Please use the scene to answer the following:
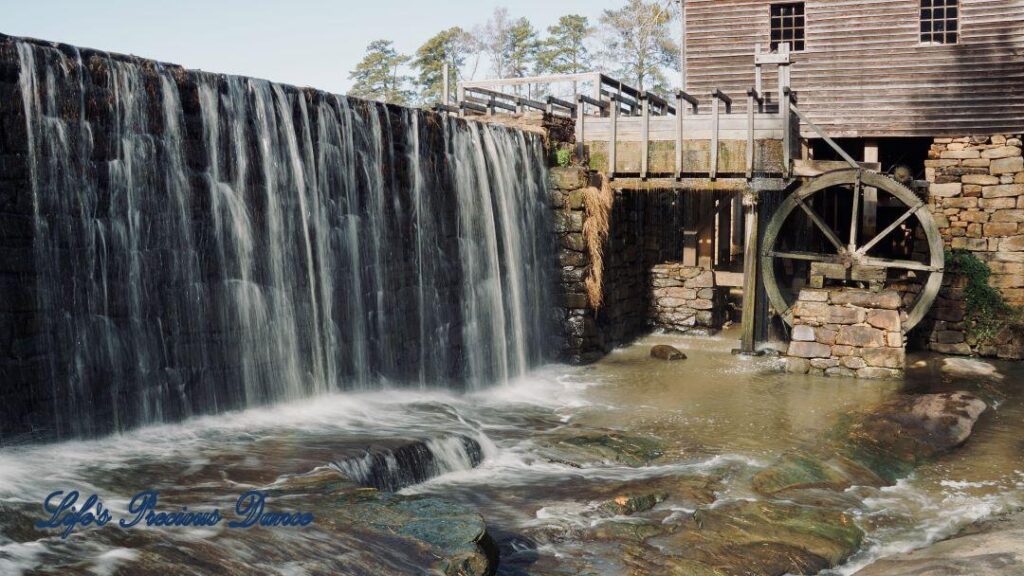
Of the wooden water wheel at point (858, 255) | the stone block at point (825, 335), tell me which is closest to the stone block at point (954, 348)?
the wooden water wheel at point (858, 255)

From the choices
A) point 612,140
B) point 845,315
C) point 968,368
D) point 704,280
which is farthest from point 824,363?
point 612,140

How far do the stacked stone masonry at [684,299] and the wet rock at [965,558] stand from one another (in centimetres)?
955

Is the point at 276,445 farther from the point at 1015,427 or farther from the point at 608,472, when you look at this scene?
the point at 1015,427

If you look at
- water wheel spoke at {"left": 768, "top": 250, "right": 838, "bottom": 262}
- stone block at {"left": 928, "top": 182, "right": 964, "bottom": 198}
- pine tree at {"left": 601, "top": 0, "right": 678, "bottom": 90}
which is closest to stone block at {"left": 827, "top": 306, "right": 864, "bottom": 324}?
water wheel spoke at {"left": 768, "top": 250, "right": 838, "bottom": 262}

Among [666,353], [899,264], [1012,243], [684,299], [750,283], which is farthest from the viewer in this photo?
[684,299]

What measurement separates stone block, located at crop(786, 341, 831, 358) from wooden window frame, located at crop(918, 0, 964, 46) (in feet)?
19.1

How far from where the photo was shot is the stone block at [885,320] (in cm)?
1279

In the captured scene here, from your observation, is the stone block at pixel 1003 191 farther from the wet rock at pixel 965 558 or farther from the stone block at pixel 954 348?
the wet rock at pixel 965 558

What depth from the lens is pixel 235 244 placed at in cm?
889

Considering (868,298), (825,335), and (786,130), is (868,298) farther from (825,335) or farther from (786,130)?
(786,130)

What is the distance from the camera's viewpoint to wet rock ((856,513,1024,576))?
5.77 m

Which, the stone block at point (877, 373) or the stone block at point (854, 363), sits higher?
the stone block at point (854, 363)

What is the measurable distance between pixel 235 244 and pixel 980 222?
11607 mm

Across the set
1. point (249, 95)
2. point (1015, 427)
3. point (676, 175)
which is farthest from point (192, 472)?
point (676, 175)
